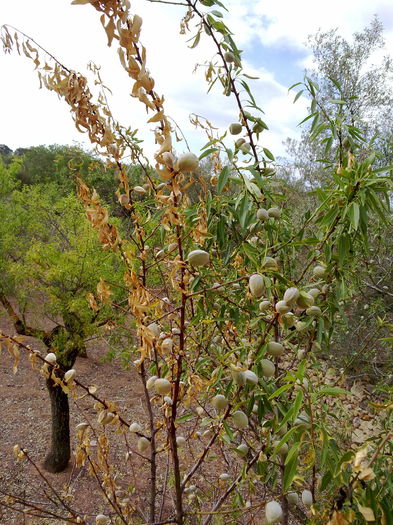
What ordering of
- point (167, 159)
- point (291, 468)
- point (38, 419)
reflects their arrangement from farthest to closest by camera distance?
point (38, 419), point (291, 468), point (167, 159)

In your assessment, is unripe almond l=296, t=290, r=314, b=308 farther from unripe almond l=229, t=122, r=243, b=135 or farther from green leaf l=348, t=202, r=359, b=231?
unripe almond l=229, t=122, r=243, b=135

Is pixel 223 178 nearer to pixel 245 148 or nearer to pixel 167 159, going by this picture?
pixel 245 148

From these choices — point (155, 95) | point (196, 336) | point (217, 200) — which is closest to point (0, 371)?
point (196, 336)

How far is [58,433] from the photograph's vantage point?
13.0ft

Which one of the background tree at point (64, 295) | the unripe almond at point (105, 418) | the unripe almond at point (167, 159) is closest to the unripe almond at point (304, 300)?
the unripe almond at point (167, 159)

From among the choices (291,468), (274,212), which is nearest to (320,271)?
(274,212)

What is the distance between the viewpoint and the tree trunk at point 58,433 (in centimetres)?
392

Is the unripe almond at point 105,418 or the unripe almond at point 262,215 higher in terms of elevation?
the unripe almond at point 262,215

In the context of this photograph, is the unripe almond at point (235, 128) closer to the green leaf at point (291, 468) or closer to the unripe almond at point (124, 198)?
the unripe almond at point (124, 198)

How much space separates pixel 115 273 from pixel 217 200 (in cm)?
332

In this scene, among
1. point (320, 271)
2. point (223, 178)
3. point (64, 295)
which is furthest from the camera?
point (64, 295)

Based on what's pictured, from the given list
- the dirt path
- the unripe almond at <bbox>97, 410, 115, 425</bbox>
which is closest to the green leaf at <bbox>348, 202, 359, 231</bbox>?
the unripe almond at <bbox>97, 410, 115, 425</bbox>

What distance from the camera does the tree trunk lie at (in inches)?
154

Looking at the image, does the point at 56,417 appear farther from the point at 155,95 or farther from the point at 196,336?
the point at 155,95
